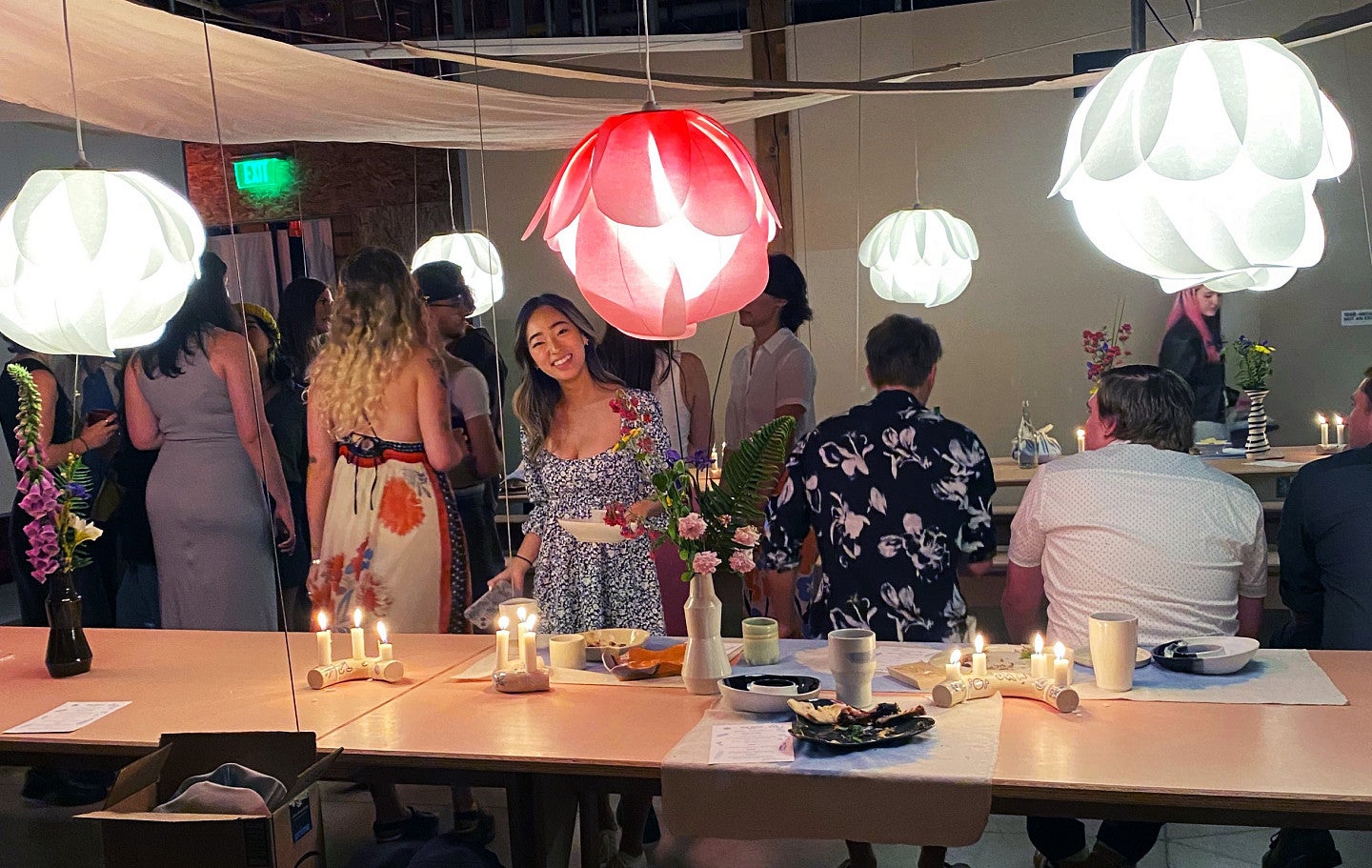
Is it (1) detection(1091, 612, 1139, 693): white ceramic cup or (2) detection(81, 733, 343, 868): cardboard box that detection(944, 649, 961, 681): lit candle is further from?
(2) detection(81, 733, 343, 868): cardboard box

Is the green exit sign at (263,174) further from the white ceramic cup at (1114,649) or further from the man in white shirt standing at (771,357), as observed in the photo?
the white ceramic cup at (1114,649)

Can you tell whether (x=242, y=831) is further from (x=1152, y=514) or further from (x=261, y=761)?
(x=1152, y=514)

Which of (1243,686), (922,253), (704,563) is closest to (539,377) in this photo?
(704,563)

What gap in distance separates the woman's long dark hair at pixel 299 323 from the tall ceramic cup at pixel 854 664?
1.44 meters

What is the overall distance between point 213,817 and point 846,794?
38.4 inches

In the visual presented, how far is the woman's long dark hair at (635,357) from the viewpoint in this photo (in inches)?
145

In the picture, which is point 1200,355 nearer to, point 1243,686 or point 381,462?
point 1243,686

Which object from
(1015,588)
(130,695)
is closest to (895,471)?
(1015,588)

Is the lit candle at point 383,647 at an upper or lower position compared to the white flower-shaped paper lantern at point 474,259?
lower

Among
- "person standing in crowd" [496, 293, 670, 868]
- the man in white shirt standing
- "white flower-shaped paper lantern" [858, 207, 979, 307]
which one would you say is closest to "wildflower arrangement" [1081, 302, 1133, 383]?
"white flower-shaped paper lantern" [858, 207, 979, 307]

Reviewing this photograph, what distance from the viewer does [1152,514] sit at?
8.45 ft

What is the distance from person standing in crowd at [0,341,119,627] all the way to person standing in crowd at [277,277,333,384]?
16.1 inches

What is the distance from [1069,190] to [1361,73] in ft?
8.54

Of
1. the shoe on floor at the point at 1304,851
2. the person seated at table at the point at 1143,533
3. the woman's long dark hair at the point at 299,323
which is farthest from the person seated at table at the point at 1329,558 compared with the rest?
the woman's long dark hair at the point at 299,323
